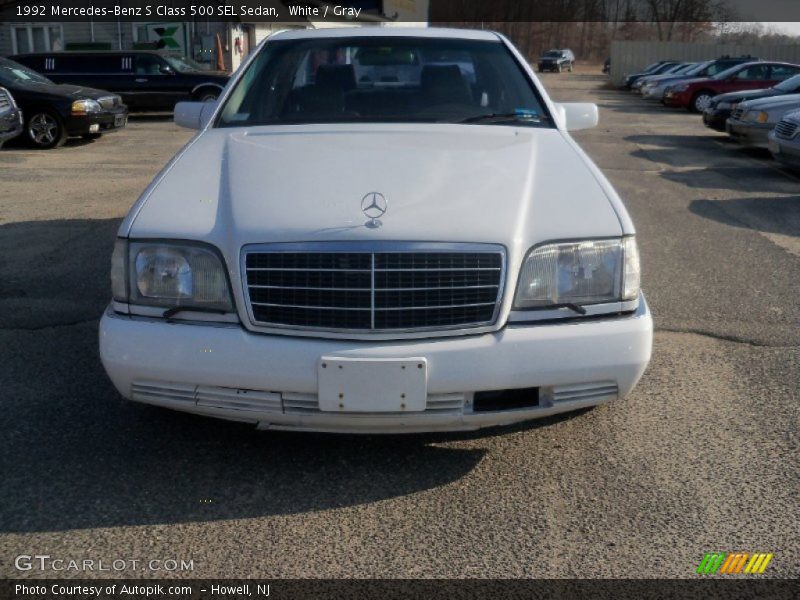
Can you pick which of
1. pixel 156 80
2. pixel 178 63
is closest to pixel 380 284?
pixel 156 80

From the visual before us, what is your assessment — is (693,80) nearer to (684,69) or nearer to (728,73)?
(728,73)

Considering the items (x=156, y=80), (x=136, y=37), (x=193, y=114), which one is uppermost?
(x=136, y=37)

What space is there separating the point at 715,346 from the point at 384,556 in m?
2.85

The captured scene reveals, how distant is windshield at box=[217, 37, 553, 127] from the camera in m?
4.72

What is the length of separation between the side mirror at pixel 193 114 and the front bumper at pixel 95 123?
10639mm

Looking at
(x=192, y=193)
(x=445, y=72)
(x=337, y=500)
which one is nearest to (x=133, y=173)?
(x=445, y=72)

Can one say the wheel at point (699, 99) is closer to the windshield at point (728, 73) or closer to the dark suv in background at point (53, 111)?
the windshield at point (728, 73)

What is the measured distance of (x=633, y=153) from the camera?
1500 cm

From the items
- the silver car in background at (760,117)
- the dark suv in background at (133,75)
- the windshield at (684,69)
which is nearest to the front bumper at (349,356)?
the silver car in background at (760,117)

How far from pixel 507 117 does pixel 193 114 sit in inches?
73.1

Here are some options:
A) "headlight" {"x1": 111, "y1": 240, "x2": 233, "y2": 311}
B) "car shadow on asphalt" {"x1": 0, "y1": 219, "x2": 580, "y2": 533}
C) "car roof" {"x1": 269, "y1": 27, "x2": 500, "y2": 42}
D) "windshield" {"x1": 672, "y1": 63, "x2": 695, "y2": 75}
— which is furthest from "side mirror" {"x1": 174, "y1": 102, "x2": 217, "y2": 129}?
"windshield" {"x1": 672, "y1": 63, "x2": 695, "y2": 75}

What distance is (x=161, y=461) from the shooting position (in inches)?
142

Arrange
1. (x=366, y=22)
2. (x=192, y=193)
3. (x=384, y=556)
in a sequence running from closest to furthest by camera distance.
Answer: (x=384, y=556) → (x=192, y=193) → (x=366, y=22)

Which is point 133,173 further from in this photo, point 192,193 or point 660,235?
point 192,193
